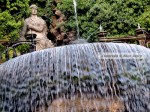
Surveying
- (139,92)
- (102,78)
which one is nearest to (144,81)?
(139,92)

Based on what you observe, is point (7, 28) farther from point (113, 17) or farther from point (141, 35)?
point (141, 35)

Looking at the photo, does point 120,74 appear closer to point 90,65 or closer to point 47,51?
point 90,65

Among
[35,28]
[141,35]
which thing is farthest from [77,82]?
[35,28]

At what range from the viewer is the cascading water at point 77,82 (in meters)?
5.43

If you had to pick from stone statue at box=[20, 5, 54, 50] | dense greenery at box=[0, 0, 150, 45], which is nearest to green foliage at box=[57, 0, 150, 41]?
dense greenery at box=[0, 0, 150, 45]

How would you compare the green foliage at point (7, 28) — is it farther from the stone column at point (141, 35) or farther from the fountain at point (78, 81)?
the fountain at point (78, 81)

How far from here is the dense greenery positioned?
1377 cm

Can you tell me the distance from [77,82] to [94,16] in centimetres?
957

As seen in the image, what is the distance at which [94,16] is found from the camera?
48.7ft

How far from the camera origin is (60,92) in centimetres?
544

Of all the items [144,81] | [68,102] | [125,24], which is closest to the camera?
[68,102]

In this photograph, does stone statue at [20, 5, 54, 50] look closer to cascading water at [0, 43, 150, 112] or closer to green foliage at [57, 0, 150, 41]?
green foliage at [57, 0, 150, 41]

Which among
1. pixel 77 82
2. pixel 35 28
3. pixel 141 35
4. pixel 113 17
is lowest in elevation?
pixel 77 82

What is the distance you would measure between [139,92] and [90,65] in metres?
0.81
